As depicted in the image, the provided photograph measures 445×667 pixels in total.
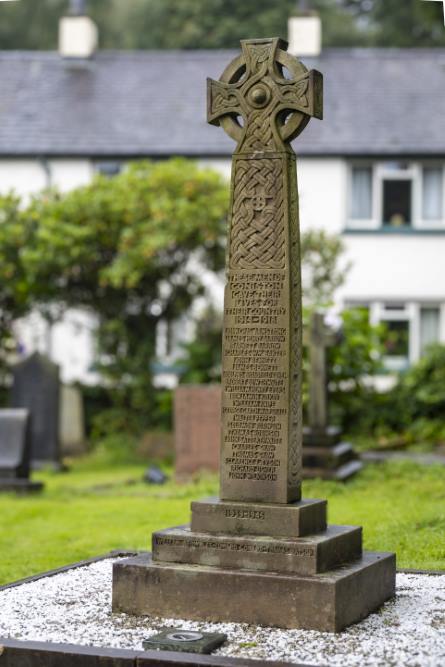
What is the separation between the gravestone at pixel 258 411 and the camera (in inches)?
288

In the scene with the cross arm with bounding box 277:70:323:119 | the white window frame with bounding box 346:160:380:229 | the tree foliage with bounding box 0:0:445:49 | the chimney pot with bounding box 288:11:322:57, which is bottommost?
the cross arm with bounding box 277:70:323:119

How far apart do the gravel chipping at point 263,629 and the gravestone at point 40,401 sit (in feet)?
35.3

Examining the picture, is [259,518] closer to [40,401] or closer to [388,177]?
[40,401]

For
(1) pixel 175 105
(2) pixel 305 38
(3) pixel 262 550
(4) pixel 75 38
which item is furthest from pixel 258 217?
(4) pixel 75 38

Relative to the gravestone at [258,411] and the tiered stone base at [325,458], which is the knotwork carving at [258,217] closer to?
the gravestone at [258,411]

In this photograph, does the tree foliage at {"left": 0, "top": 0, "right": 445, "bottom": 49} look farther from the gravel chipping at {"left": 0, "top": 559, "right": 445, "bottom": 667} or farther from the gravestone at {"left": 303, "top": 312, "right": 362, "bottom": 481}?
the gravel chipping at {"left": 0, "top": 559, "right": 445, "bottom": 667}

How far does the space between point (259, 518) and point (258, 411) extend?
2.27 ft

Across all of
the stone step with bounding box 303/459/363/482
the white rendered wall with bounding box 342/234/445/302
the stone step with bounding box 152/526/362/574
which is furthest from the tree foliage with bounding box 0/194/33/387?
the stone step with bounding box 152/526/362/574

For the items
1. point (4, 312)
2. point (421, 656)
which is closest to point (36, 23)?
point (4, 312)

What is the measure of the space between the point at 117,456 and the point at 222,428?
1238 centimetres

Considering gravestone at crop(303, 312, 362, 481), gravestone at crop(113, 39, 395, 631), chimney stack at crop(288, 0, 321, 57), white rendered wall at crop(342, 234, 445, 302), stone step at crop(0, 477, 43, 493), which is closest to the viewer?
gravestone at crop(113, 39, 395, 631)

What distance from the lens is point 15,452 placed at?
15758mm

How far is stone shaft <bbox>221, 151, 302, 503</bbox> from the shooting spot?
756 cm

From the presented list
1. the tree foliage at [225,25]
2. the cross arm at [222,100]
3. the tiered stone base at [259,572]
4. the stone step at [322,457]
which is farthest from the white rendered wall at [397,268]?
the tiered stone base at [259,572]
